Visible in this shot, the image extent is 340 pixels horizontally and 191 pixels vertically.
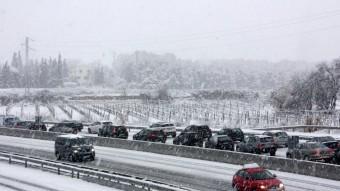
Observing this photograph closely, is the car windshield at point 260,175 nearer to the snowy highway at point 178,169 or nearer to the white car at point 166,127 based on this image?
the snowy highway at point 178,169

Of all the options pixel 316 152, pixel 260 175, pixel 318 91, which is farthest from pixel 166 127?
pixel 318 91

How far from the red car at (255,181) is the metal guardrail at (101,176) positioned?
2.43 metres

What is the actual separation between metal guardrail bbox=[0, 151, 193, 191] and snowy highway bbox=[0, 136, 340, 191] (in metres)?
3.07

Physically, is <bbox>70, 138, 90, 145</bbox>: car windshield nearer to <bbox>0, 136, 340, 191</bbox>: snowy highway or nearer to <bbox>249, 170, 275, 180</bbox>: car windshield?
<bbox>0, 136, 340, 191</bbox>: snowy highway

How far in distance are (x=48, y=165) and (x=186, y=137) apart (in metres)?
13.7

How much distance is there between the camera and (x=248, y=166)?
72.1ft

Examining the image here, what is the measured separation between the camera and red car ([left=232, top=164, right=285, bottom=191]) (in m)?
20.6

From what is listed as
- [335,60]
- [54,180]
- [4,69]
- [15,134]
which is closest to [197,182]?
[54,180]

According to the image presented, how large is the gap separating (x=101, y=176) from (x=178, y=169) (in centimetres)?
671

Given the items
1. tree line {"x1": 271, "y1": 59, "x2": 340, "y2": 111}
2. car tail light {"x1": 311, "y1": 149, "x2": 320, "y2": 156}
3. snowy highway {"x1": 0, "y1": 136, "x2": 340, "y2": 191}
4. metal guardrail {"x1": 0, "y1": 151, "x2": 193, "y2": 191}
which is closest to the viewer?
metal guardrail {"x1": 0, "y1": 151, "x2": 193, "y2": 191}

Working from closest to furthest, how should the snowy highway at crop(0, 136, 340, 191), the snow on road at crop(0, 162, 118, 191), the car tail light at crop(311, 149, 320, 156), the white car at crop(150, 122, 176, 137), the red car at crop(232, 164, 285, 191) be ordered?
the red car at crop(232, 164, 285, 191) → the snowy highway at crop(0, 136, 340, 191) → the snow on road at crop(0, 162, 118, 191) → the car tail light at crop(311, 149, 320, 156) → the white car at crop(150, 122, 176, 137)

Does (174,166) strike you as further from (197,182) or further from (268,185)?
(268,185)

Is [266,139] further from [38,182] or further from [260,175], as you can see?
[38,182]

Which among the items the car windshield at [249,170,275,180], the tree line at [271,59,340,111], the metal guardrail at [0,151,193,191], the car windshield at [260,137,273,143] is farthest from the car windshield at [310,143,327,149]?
the tree line at [271,59,340,111]
